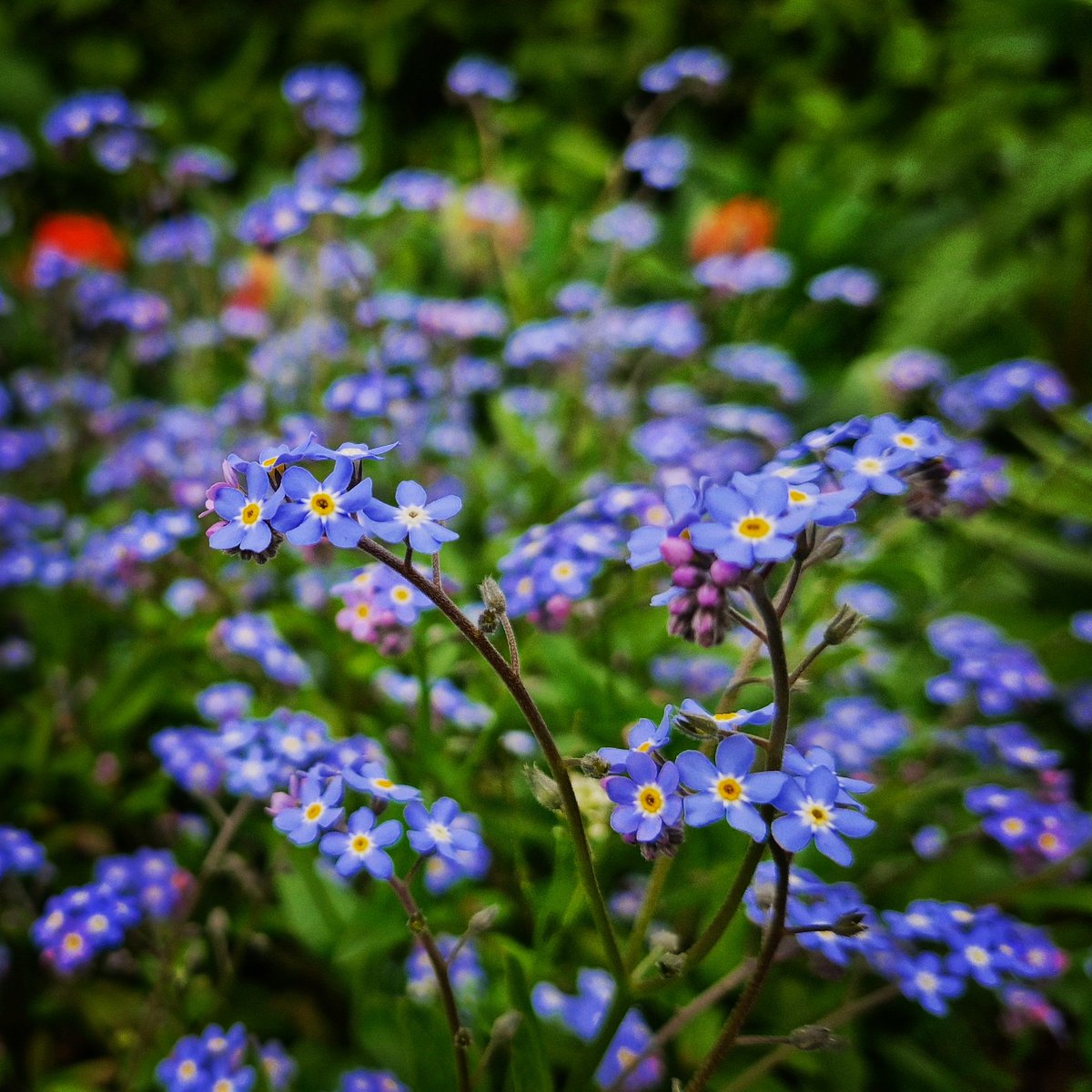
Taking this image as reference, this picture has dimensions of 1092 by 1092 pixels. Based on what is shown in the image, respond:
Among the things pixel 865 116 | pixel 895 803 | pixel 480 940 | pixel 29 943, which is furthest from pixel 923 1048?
pixel 865 116

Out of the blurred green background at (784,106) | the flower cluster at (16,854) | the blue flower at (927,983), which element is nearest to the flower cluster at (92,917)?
the flower cluster at (16,854)

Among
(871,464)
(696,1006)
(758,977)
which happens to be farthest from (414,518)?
(696,1006)

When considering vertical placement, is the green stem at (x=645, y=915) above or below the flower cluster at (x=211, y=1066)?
above

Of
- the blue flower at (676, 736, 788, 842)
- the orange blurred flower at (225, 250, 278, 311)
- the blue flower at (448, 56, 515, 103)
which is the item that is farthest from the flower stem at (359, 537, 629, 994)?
the orange blurred flower at (225, 250, 278, 311)

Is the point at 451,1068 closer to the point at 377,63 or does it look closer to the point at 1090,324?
the point at 1090,324

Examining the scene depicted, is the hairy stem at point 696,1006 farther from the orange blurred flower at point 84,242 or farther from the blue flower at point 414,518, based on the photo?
the orange blurred flower at point 84,242

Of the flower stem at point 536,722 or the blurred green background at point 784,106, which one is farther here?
the blurred green background at point 784,106
